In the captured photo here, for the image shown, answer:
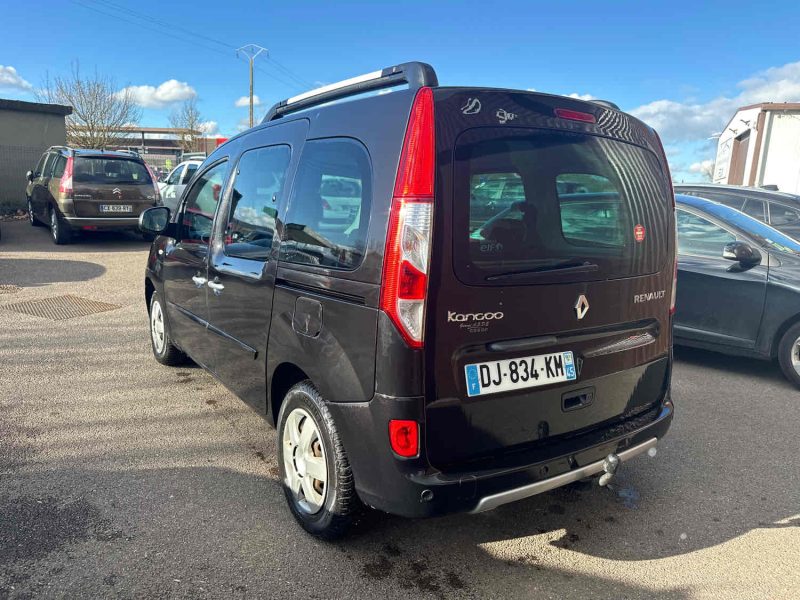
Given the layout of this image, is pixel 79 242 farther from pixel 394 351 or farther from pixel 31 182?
pixel 394 351

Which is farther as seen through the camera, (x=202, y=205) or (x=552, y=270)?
(x=202, y=205)

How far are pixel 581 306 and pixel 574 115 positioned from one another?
0.83 metres

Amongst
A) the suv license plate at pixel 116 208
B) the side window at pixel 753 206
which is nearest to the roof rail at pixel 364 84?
the side window at pixel 753 206

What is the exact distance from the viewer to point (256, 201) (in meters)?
3.28

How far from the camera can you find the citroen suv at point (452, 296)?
2219 mm

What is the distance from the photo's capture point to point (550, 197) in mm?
2609

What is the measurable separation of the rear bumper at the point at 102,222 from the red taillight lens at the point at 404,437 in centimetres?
1008

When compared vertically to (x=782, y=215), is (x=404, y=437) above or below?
below

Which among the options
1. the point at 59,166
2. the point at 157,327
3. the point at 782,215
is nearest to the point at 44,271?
the point at 59,166

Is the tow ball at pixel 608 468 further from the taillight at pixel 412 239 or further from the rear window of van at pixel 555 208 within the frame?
the taillight at pixel 412 239

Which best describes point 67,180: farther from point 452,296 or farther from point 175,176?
point 452,296

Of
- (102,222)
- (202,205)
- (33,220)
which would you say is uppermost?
(202,205)

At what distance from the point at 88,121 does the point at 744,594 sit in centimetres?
3480

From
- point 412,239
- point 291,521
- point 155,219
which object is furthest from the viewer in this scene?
point 155,219
